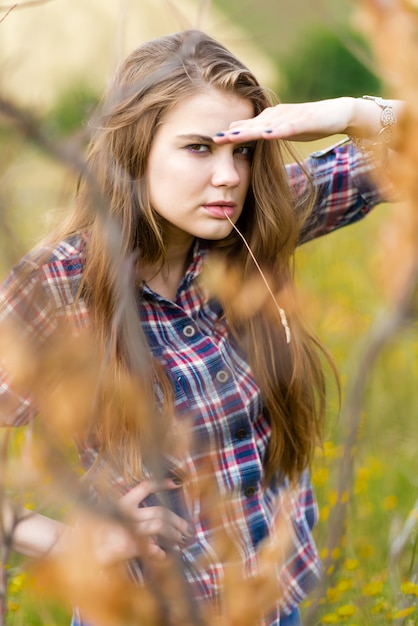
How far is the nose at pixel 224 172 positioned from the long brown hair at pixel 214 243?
0.11 metres

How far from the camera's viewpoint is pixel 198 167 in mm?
1202

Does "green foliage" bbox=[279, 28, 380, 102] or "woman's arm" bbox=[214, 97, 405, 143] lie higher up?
"green foliage" bbox=[279, 28, 380, 102]

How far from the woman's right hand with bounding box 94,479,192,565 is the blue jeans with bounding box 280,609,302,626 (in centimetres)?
32

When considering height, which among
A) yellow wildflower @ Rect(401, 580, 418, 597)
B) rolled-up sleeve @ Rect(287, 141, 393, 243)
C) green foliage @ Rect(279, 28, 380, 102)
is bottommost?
yellow wildflower @ Rect(401, 580, 418, 597)

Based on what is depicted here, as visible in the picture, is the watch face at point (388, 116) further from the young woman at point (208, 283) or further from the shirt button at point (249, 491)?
the shirt button at point (249, 491)

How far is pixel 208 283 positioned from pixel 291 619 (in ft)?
2.04

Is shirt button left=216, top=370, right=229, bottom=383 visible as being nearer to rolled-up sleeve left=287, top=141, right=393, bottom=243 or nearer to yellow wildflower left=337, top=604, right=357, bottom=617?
rolled-up sleeve left=287, top=141, right=393, bottom=243

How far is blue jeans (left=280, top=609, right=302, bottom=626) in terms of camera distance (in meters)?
1.43

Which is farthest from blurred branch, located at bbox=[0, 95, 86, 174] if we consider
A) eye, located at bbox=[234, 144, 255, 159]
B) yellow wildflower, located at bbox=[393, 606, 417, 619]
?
yellow wildflower, located at bbox=[393, 606, 417, 619]

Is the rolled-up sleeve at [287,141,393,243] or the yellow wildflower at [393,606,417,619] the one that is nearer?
the yellow wildflower at [393,606,417,619]

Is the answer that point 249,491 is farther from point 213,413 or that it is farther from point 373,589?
point 373,589

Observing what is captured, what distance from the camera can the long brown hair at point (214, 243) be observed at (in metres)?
1.23

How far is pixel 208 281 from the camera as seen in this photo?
53.8 inches

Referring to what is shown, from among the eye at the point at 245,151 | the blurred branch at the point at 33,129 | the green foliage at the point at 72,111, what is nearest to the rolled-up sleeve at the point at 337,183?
the eye at the point at 245,151
